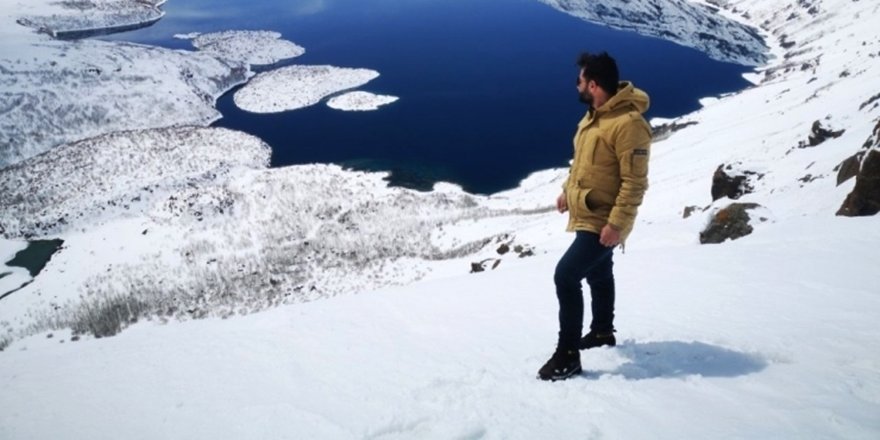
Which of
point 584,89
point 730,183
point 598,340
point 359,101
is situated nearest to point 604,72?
point 584,89

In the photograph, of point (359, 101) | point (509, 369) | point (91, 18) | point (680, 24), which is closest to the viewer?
point (509, 369)

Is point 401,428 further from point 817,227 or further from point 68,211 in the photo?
point 68,211

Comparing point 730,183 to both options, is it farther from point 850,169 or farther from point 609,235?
point 609,235

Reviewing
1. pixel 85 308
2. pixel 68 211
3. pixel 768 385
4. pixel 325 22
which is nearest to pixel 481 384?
pixel 768 385

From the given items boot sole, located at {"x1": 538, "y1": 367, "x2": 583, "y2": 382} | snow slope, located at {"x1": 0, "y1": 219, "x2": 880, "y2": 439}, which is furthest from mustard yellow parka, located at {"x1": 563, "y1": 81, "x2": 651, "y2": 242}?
snow slope, located at {"x1": 0, "y1": 219, "x2": 880, "y2": 439}

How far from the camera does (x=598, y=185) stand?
482 cm

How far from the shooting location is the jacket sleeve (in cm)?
449

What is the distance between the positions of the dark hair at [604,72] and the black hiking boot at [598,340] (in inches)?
107

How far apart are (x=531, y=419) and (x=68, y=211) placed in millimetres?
67015

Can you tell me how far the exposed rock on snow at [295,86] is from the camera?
9281cm

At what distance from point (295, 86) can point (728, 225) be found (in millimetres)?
96184

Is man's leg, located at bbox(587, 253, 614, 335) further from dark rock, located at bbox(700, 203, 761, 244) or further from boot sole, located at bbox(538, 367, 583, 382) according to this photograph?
dark rock, located at bbox(700, 203, 761, 244)

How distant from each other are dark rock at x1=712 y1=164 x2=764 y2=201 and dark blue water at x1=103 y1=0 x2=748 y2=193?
36.8 m

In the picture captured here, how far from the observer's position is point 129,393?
20.6ft
